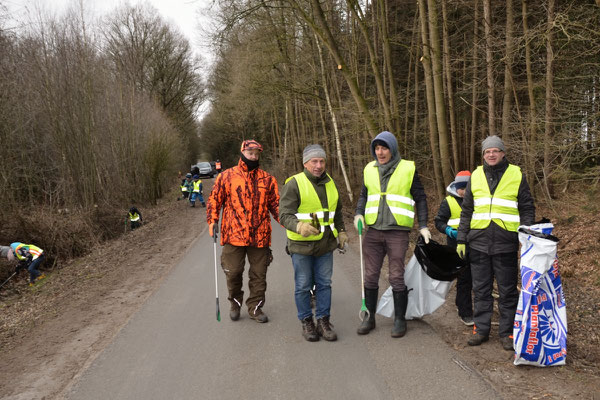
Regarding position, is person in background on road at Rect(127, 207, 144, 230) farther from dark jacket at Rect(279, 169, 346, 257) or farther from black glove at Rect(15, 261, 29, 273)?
dark jacket at Rect(279, 169, 346, 257)

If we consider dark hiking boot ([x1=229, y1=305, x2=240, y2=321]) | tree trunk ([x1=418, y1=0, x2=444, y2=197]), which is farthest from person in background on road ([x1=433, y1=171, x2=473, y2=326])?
tree trunk ([x1=418, y1=0, x2=444, y2=197])

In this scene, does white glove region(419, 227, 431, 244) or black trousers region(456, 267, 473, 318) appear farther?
black trousers region(456, 267, 473, 318)

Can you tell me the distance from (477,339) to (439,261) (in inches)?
34.2

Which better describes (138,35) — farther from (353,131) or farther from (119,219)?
(353,131)

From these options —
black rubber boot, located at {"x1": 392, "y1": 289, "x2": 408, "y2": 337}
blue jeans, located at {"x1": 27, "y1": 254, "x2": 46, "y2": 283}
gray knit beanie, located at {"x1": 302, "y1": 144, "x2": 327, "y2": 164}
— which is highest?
gray knit beanie, located at {"x1": 302, "y1": 144, "x2": 327, "y2": 164}

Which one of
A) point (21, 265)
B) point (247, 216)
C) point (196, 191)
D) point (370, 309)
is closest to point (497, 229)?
point (370, 309)

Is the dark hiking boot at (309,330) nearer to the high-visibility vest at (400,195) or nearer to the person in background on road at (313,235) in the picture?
the person in background on road at (313,235)

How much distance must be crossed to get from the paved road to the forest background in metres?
1.48

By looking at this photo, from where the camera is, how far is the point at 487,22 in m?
10.1

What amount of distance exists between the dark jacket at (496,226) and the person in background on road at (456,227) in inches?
19.1

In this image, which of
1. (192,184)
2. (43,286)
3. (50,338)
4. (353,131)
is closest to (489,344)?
(50,338)

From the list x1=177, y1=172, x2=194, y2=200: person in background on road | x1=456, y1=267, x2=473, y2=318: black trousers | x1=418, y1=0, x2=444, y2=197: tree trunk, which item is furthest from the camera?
x1=177, y1=172, x2=194, y2=200: person in background on road

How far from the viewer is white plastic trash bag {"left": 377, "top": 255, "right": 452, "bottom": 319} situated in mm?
4891

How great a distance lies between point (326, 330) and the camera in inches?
183
